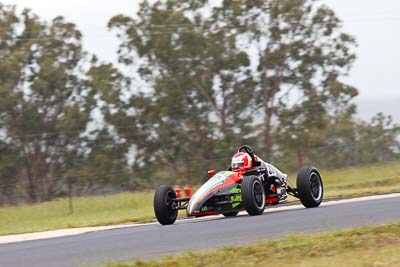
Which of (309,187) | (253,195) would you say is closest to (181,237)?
(253,195)

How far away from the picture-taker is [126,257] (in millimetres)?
12438

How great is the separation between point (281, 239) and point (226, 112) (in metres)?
34.3

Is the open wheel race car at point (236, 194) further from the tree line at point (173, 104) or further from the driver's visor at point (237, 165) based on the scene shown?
the tree line at point (173, 104)

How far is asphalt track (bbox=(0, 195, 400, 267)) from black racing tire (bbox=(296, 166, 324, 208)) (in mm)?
900

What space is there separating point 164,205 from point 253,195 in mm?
2010

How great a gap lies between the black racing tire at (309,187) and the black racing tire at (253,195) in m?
1.63

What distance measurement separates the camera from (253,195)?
1777cm

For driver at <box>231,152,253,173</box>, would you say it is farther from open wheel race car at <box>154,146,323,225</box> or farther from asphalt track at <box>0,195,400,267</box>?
asphalt track at <box>0,195,400,267</box>

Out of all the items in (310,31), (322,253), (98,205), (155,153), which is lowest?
(322,253)

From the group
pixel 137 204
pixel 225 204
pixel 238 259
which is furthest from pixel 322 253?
pixel 137 204

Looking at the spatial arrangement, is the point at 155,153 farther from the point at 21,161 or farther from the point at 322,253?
the point at 322,253

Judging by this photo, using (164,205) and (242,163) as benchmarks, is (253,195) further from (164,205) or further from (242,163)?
(164,205)

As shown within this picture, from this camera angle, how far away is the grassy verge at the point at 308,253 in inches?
421

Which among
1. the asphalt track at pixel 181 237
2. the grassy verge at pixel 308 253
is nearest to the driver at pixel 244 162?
the asphalt track at pixel 181 237
